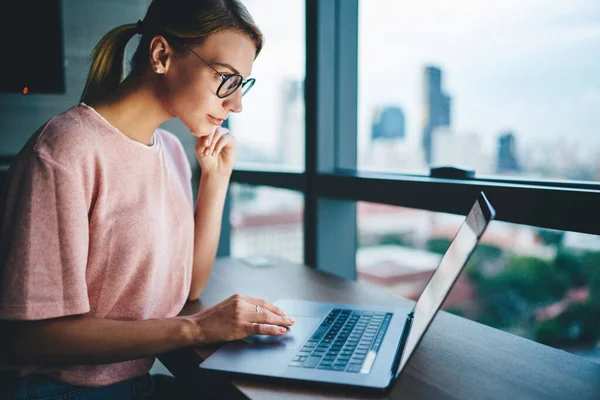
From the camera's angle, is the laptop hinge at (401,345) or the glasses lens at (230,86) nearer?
the laptop hinge at (401,345)

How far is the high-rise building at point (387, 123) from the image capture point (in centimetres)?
187

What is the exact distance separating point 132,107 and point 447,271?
2.39 feet

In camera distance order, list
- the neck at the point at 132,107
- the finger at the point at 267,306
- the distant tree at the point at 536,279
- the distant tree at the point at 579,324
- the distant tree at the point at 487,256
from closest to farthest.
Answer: the finger at the point at 267,306 < the neck at the point at 132,107 < the distant tree at the point at 536,279 < the distant tree at the point at 487,256 < the distant tree at the point at 579,324

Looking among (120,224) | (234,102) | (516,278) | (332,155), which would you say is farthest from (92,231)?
(516,278)

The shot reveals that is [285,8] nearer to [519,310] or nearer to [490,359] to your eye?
[490,359]

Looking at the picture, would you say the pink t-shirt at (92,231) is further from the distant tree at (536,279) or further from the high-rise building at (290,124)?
the distant tree at (536,279)

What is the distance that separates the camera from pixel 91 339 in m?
0.79

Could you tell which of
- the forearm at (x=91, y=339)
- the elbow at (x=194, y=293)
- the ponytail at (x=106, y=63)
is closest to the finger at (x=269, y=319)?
the forearm at (x=91, y=339)

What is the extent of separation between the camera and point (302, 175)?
173cm

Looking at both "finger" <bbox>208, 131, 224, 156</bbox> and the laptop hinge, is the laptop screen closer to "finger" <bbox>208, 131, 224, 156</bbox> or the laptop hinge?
the laptop hinge

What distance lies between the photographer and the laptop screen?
660 millimetres

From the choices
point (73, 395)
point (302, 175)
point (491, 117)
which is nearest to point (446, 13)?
point (491, 117)

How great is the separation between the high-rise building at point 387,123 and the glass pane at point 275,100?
34cm

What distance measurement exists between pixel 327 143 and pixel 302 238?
1.22 ft
